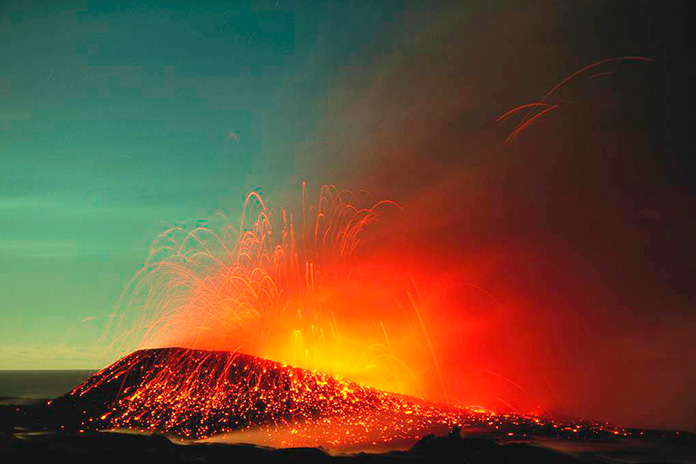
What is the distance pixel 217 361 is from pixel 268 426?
11127 millimetres

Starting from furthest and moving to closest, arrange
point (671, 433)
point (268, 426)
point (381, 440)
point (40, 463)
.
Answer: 1. point (671, 433)
2. point (268, 426)
3. point (381, 440)
4. point (40, 463)

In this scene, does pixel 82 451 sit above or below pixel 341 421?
below

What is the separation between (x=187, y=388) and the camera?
51.2 metres

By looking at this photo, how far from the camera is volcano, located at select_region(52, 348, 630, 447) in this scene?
44281mm

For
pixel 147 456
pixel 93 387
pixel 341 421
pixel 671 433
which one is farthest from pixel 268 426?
pixel 671 433

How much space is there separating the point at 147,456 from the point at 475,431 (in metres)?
21.7

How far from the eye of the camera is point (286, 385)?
52.3 metres

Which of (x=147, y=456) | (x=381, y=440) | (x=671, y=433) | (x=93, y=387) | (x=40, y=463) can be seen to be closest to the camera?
(x=40, y=463)

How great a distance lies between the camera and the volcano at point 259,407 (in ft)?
145

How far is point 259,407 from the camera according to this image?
4872cm

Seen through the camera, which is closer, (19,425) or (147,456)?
(147,456)

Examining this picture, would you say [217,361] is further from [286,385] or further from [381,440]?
[381,440]

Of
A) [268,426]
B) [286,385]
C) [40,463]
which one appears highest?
[286,385]

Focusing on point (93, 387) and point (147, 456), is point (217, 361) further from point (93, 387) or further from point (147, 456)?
point (147, 456)
